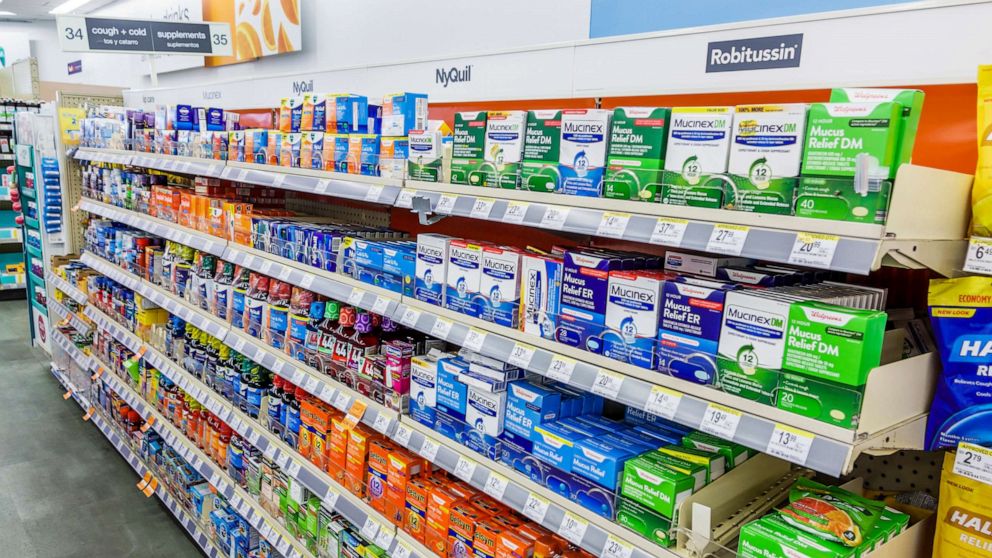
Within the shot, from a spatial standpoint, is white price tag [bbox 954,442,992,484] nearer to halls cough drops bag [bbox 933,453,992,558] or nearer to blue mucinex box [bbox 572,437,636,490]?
halls cough drops bag [bbox 933,453,992,558]

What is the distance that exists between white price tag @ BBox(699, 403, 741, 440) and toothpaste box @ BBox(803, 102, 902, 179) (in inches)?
20.1

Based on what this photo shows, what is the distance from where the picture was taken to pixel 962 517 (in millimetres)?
1398

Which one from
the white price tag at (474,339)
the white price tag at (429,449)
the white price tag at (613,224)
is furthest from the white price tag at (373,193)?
the white price tag at (613,224)

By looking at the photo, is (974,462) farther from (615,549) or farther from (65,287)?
(65,287)

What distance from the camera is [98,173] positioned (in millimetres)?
4711

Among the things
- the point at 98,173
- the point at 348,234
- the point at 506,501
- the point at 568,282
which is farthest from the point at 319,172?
the point at 98,173

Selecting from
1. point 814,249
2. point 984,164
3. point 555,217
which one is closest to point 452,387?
point 555,217

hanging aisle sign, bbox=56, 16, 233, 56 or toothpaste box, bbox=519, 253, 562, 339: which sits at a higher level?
hanging aisle sign, bbox=56, 16, 233, 56

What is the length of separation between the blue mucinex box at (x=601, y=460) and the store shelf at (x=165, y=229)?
2201mm

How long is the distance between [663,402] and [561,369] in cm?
30

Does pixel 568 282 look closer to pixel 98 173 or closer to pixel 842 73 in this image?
pixel 842 73

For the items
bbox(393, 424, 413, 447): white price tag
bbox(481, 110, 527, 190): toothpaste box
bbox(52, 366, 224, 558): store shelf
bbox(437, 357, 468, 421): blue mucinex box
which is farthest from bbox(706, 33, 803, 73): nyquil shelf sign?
bbox(52, 366, 224, 558): store shelf

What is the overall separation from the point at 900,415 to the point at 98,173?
505cm

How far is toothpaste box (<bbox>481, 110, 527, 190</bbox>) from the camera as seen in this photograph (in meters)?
1.80
